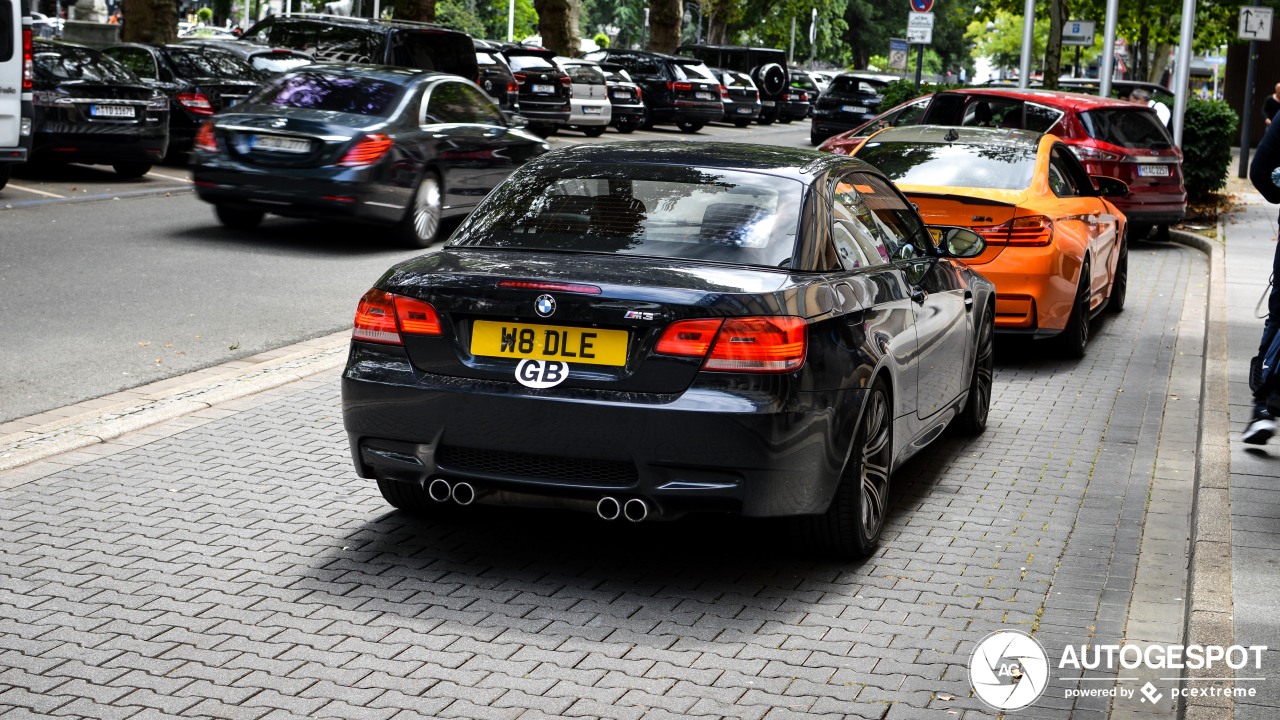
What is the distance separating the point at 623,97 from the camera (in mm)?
37125

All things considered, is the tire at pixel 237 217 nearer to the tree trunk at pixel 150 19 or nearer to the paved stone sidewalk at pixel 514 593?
the paved stone sidewalk at pixel 514 593

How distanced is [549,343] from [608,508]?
0.58m

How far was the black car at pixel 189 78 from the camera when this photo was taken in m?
20.8

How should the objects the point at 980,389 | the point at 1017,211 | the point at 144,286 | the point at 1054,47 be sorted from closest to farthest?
the point at 980,389 < the point at 1017,211 < the point at 144,286 < the point at 1054,47

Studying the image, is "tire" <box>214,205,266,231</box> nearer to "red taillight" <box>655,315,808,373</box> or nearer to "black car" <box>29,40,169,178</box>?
"black car" <box>29,40,169,178</box>

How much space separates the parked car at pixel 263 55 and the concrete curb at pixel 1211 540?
49.2 ft

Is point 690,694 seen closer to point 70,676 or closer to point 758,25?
point 70,676

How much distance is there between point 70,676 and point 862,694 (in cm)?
225

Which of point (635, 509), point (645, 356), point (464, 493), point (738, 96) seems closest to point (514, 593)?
point (464, 493)

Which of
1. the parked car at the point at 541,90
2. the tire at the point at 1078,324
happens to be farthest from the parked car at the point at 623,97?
the tire at the point at 1078,324

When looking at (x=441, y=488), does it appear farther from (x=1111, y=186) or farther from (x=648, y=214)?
(x=1111, y=186)

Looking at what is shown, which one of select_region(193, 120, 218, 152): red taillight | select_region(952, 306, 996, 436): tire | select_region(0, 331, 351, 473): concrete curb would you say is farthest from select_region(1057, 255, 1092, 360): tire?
select_region(193, 120, 218, 152): red taillight

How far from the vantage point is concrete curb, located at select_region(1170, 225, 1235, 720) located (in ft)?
14.9

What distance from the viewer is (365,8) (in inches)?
2525
